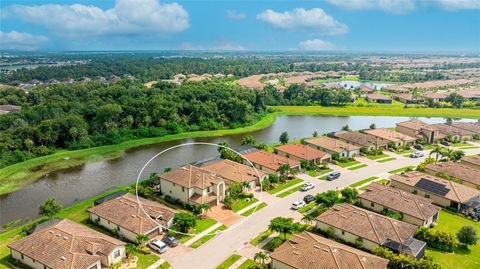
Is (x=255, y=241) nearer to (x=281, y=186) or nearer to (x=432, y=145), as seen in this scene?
(x=281, y=186)

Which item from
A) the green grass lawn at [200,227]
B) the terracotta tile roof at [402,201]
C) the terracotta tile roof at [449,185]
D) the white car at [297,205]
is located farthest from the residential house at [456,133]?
the green grass lawn at [200,227]

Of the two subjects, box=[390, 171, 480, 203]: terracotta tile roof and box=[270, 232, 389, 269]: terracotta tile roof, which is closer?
box=[270, 232, 389, 269]: terracotta tile roof

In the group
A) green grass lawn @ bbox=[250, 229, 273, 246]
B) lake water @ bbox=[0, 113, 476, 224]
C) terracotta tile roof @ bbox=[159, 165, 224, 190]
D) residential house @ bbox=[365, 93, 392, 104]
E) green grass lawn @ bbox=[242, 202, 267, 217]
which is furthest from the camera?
residential house @ bbox=[365, 93, 392, 104]

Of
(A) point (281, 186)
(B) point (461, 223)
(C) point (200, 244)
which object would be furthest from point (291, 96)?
(C) point (200, 244)

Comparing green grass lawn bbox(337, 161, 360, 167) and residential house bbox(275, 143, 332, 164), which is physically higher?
residential house bbox(275, 143, 332, 164)

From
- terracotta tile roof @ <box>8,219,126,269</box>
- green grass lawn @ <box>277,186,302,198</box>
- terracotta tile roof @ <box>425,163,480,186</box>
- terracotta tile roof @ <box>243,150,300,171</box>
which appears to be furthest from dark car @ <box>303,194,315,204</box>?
terracotta tile roof @ <box>8,219,126,269</box>

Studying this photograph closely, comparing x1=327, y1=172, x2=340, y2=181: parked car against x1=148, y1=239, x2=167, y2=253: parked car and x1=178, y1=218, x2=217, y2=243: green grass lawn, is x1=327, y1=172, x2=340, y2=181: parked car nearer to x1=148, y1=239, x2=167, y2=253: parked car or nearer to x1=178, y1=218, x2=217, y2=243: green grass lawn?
Answer: x1=178, y1=218, x2=217, y2=243: green grass lawn

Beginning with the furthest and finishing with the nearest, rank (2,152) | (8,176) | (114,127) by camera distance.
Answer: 1. (114,127)
2. (2,152)
3. (8,176)
